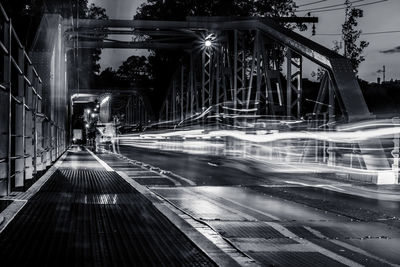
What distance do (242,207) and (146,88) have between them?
232 feet

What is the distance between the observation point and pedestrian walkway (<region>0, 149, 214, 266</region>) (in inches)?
190

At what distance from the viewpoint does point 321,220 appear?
7.91 m

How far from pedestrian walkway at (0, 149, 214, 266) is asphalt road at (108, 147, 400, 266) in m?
0.63

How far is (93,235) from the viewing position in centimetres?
585

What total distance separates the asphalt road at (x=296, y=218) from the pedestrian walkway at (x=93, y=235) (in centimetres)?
63

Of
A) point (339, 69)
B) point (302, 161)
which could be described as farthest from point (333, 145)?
point (302, 161)

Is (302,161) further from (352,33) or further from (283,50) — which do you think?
(352,33)

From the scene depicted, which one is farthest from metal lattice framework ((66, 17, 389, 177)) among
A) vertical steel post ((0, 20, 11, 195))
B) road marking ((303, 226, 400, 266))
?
vertical steel post ((0, 20, 11, 195))

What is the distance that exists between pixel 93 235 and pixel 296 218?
3118mm

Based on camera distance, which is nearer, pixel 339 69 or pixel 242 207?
pixel 242 207

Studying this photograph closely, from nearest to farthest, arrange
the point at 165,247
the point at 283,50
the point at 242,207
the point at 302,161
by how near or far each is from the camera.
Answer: the point at 165,247, the point at 242,207, the point at 302,161, the point at 283,50

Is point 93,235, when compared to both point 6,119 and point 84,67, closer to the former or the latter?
point 6,119

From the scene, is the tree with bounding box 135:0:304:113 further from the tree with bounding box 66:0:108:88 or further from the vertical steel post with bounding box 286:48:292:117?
the vertical steel post with bounding box 286:48:292:117

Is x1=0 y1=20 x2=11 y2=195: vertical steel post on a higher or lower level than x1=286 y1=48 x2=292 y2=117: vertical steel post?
lower
